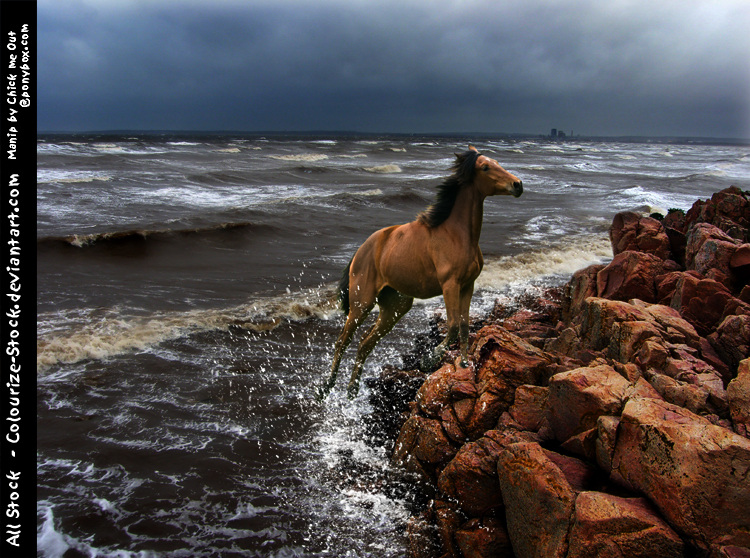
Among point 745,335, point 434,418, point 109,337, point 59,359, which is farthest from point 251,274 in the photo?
point 745,335

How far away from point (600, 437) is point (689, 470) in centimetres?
65

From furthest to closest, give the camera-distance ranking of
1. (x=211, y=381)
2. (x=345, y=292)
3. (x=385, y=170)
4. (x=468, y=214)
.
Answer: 1. (x=385, y=170)
2. (x=211, y=381)
3. (x=345, y=292)
4. (x=468, y=214)

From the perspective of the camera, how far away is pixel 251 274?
12797 mm

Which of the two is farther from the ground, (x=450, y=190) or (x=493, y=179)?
(x=493, y=179)

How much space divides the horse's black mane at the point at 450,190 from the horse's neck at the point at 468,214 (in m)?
0.06

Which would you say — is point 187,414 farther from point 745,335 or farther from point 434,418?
point 745,335

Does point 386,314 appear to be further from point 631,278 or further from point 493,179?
point 631,278

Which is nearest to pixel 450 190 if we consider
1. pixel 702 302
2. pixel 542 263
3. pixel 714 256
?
pixel 702 302

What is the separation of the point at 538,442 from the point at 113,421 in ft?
15.8

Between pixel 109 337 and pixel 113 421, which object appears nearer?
pixel 113 421

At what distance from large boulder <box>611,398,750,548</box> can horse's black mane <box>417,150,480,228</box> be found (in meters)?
2.28

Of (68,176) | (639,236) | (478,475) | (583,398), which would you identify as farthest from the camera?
(68,176)

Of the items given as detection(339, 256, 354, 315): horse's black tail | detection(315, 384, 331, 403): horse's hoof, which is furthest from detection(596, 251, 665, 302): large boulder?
detection(315, 384, 331, 403): horse's hoof

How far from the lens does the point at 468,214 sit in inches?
184
